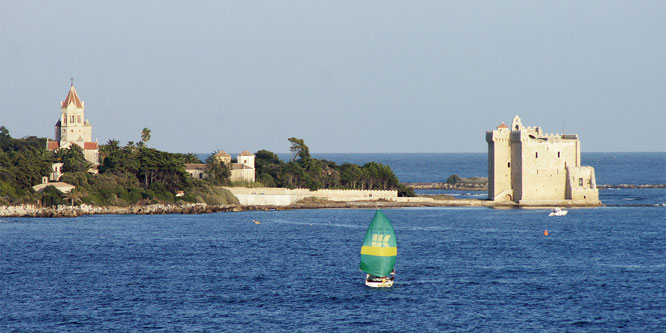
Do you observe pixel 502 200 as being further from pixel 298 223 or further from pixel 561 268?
pixel 561 268

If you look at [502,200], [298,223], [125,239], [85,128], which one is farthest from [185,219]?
[502,200]

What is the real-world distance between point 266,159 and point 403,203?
28837mm

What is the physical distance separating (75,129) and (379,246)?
2685 inches

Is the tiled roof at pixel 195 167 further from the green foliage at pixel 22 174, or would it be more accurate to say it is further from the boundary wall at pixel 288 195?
the green foliage at pixel 22 174

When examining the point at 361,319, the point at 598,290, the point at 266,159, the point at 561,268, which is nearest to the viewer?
the point at 361,319

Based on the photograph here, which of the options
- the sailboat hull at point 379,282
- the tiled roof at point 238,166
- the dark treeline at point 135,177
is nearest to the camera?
the sailboat hull at point 379,282

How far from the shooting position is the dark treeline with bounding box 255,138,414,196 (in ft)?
357

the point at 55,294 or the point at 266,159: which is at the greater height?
the point at 266,159

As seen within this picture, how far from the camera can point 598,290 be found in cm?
4484

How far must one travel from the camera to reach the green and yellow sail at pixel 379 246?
43.8 metres

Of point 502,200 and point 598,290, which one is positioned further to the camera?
point 502,200

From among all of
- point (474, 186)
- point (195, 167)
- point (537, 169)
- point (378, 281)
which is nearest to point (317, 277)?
point (378, 281)

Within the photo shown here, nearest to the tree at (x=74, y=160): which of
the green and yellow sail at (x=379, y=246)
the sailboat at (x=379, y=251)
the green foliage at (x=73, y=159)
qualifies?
the green foliage at (x=73, y=159)

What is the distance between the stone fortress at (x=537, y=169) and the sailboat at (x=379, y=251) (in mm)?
58034
